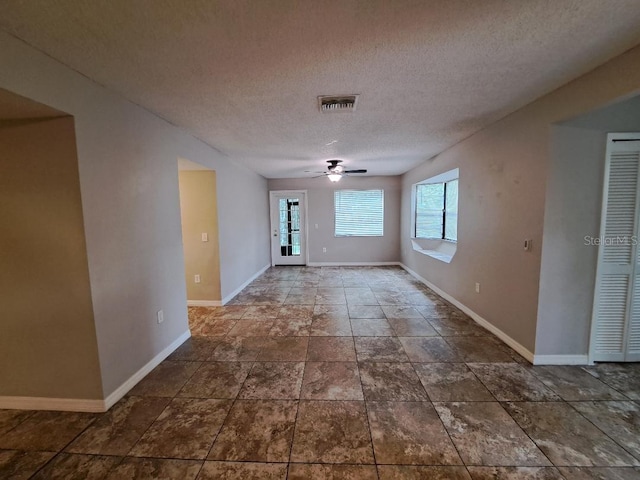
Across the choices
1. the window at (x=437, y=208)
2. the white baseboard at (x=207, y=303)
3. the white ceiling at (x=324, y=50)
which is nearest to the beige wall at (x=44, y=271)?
the white ceiling at (x=324, y=50)

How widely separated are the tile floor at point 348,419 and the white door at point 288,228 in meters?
4.24

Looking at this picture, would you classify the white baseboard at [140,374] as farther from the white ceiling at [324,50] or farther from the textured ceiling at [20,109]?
the white ceiling at [324,50]

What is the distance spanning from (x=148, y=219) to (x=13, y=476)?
1.81m

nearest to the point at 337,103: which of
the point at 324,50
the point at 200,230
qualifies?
the point at 324,50

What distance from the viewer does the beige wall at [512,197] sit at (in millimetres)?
1929

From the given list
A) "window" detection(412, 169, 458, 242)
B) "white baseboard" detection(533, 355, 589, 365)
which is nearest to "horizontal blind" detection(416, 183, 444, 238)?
"window" detection(412, 169, 458, 242)

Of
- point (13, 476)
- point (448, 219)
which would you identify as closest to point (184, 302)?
point (13, 476)

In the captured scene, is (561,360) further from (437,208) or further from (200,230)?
(200,230)

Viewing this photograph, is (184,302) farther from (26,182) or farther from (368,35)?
(368,35)

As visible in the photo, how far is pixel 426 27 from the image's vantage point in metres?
1.41

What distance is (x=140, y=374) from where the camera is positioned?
2314mm

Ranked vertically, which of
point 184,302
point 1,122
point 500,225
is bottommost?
point 184,302

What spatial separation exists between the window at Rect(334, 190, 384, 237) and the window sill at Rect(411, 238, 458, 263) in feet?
4.14

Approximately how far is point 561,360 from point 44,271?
4321 mm
